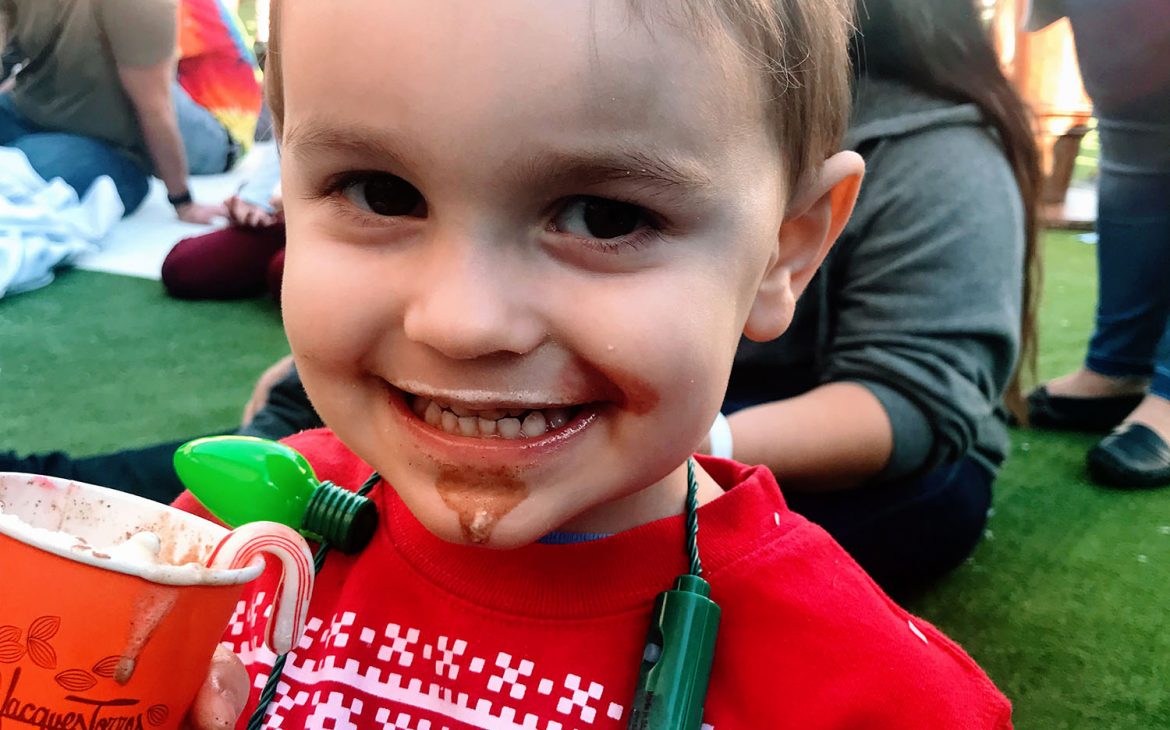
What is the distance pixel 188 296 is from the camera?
7.01 feet

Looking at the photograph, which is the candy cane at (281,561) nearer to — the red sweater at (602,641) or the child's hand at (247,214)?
the red sweater at (602,641)

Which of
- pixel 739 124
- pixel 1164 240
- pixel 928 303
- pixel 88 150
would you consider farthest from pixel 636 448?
pixel 88 150

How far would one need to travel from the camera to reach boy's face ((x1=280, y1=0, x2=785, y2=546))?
464 mm

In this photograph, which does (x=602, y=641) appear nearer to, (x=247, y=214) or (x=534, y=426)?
(x=534, y=426)

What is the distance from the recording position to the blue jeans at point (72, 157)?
173 cm

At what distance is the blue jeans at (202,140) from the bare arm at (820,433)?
5.00 ft

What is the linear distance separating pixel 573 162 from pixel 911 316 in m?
0.76

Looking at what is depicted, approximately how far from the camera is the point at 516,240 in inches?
19.5

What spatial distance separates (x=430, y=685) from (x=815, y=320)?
0.78m

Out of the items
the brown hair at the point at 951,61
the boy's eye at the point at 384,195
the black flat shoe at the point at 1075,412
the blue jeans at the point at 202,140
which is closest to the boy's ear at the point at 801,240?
the boy's eye at the point at 384,195

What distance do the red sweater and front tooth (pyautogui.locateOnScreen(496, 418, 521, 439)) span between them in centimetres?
14

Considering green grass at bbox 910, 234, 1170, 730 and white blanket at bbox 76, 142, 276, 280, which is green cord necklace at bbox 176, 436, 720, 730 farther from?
white blanket at bbox 76, 142, 276, 280

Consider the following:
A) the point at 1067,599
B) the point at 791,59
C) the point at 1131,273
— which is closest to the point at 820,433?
the point at 1067,599

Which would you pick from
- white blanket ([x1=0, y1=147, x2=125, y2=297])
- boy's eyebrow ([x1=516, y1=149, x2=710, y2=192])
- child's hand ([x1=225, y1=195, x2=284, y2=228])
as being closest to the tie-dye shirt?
child's hand ([x1=225, y1=195, x2=284, y2=228])
